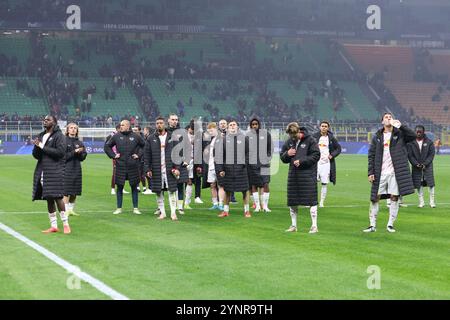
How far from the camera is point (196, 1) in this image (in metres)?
87.5

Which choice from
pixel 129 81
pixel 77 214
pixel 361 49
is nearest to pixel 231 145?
pixel 77 214

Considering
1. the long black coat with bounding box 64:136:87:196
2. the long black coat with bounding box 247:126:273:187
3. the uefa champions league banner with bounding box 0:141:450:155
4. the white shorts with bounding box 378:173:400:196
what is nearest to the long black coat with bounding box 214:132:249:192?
the long black coat with bounding box 247:126:273:187

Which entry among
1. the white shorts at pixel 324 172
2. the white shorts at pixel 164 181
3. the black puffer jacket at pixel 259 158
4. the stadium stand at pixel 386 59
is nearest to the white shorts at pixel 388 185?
the black puffer jacket at pixel 259 158

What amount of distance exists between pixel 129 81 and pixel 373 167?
63674 mm

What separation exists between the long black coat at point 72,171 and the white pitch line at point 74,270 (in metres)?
4.12

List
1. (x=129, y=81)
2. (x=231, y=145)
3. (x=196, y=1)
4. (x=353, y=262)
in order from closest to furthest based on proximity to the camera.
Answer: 1. (x=353, y=262)
2. (x=231, y=145)
3. (x=129, y=81)
4. (x=196, y=1)

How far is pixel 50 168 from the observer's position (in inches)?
684

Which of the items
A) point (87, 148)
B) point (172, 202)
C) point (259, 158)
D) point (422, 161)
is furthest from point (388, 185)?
point (87, 148)

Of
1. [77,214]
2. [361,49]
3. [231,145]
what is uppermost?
[361,49]

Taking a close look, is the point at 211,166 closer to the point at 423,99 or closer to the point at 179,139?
the point at 179,139

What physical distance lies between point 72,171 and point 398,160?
7.96 meters

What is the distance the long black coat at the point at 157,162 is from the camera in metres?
20.9

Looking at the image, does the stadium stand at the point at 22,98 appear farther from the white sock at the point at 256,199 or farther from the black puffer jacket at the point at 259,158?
the black puffer jacket at the point at 259,158
